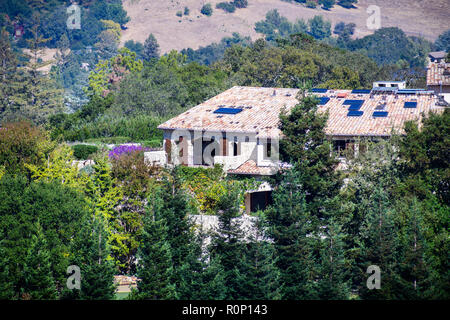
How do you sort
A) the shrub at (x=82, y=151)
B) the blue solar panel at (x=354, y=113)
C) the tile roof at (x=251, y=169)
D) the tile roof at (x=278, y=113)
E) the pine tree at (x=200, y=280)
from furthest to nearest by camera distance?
the shrub at (x=82, y=151), the blue solar panel at (x=354, y=113), the tile roof at (x=278, y=113), the tile roof at (x=251, y=169), the pine tree at (x=200, y=280)

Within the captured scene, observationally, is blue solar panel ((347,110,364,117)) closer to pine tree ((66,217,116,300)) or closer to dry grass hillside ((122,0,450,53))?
pine tree ((66,217,116,300))

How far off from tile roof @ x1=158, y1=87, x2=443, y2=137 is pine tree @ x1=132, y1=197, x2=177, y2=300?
1235cm

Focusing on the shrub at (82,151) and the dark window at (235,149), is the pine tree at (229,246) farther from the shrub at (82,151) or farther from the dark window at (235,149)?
the shrub at (82,151)

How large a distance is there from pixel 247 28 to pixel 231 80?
111 metres

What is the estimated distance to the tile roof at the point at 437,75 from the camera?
50.1 meters

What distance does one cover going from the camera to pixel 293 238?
104 feet

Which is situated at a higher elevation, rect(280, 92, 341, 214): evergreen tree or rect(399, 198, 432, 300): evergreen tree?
rect(280, 92, 341, 214): evergreen tree

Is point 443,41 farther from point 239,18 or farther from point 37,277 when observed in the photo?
point 37,277

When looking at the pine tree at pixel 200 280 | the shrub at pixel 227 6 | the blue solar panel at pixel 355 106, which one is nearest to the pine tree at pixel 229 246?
the pine tree at pixel 200 280

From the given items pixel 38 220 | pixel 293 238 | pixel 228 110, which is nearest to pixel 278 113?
pixel 228 110

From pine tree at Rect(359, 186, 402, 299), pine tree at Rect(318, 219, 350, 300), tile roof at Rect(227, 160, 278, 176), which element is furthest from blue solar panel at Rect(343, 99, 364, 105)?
Answer: pine tree at Rect(318, 219, 350, 300)

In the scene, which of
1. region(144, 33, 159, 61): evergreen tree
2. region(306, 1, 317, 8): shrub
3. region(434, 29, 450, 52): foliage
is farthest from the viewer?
region(306, 1, 317, 8): shrub

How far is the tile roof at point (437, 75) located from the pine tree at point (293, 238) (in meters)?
19.6

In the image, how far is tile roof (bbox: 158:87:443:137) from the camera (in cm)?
4269
